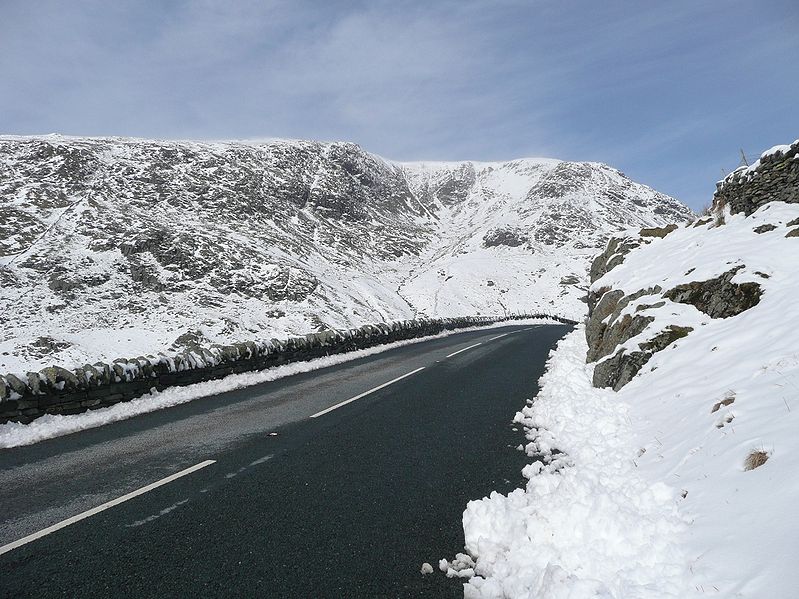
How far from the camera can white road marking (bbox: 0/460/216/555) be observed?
397cm

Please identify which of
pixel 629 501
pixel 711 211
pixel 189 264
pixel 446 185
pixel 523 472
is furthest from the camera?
pixel 446 185

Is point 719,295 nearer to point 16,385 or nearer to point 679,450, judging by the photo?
point 679,450

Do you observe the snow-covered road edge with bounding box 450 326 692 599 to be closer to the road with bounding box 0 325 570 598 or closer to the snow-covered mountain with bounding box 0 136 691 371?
the road with bounding box 0 325 570 598

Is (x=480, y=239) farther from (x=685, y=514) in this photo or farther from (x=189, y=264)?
(x=685, y=514)

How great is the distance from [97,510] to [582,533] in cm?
469

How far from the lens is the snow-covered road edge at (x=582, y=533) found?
9.89 feet

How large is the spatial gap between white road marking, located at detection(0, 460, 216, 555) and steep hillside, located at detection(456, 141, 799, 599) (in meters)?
3.58

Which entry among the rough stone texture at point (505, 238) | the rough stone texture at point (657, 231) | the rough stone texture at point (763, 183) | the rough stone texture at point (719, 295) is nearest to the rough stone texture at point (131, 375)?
the rough stone texture at point (719, 295)

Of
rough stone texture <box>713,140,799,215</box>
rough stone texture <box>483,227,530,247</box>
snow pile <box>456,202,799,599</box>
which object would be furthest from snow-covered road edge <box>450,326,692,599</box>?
rough stone texture <box>483,227,530,247</box>

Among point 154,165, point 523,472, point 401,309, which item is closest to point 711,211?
point 523,472

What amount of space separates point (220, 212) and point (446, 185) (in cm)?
11161

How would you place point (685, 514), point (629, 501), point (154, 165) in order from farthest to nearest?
point (154, 165) < point (629, 501) < point (685, 514)

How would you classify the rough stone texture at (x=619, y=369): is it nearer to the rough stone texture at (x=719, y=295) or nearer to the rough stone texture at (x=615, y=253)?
the rough stone texture at (x=719, y=295)

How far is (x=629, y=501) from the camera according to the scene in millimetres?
4059
